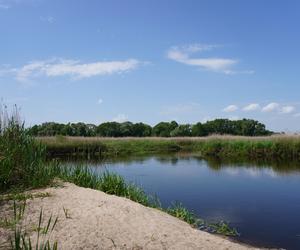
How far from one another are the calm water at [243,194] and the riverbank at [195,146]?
528 centimetres

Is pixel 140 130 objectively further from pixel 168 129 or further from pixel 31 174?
pixel 31 174

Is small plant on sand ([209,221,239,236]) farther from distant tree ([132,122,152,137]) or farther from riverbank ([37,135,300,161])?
distant tree ([132,122,152,137])

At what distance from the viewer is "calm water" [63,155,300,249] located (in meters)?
8.50

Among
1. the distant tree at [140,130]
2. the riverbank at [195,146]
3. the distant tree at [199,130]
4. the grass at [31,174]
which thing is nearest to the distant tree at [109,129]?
the distant tree at [140,130]

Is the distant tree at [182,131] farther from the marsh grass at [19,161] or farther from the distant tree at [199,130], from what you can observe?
the marsh grass at [19,161]

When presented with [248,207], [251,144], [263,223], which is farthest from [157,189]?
[251,144]

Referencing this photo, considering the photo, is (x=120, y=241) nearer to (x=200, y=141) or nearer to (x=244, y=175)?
(x=244, y=175)

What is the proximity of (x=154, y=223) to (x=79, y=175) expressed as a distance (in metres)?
3.90

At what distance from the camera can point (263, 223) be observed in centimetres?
906

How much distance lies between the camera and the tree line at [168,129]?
57.6 meters

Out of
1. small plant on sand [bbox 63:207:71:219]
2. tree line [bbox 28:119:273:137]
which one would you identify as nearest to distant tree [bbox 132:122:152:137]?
tree line [bbox 28:119:273:137]

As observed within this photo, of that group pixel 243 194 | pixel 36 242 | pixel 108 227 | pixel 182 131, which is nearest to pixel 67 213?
pixel 108 227

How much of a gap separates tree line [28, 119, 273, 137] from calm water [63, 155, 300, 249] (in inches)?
1484

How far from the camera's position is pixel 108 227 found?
603cm
